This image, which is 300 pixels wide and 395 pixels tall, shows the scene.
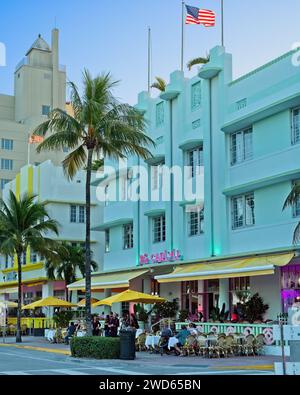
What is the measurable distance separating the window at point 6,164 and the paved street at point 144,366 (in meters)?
57.5

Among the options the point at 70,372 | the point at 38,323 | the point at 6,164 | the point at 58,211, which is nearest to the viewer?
the point at 70,372

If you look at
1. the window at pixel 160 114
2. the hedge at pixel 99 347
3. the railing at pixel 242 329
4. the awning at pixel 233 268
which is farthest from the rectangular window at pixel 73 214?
the hedge at pixel 99 347

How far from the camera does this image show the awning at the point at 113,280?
123ft

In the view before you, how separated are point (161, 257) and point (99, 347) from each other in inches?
462

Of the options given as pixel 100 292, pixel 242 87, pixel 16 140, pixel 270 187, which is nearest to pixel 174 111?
pixel 242 87

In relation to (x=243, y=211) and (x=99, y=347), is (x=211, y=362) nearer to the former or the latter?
(x=99, y=347)

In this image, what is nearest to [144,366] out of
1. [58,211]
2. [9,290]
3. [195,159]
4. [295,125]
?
[295,125]

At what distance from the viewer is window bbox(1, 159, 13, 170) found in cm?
8144

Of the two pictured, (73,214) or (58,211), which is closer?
(58,211)

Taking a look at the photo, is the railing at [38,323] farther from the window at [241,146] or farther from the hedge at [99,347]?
the hedge at [99,347]

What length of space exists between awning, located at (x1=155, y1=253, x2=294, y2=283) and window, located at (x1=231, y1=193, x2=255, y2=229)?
1.96m

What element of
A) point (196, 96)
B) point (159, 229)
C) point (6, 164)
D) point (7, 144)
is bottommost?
point (159, 229)

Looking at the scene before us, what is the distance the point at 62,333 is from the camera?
38.1m

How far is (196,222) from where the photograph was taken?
34375mm
